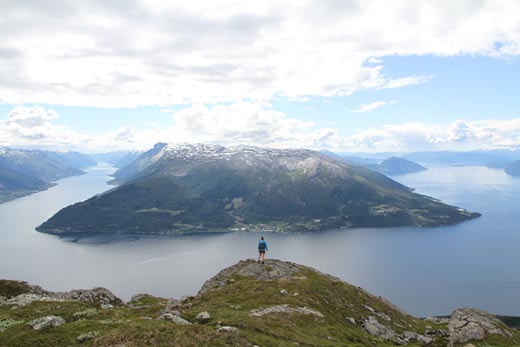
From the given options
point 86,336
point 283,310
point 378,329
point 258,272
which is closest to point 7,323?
point 86,336

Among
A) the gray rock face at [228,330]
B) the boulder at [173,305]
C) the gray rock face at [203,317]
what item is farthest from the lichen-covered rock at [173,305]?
the gray rock face at [228,330]

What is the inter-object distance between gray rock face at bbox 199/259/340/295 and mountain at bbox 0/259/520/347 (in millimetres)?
186

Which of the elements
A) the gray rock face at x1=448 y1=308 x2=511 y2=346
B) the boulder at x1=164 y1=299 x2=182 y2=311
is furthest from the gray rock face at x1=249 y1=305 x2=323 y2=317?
the gray rock face at x1=448 y1=308 x2=511 y2=346

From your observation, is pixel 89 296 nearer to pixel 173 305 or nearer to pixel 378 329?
pixel 173 305

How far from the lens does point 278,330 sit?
103ft

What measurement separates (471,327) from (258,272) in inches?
1317

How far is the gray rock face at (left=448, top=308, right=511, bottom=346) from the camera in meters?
38.8

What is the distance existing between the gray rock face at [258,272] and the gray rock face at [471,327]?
2514 centimetres

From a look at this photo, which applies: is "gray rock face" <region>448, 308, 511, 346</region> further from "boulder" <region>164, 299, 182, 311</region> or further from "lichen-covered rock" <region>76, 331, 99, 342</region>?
"lichen-covered rock" <region>76, 331, 99, 342</region>

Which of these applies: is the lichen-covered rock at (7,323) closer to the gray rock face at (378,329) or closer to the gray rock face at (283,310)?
the gray rock face at (283,310)

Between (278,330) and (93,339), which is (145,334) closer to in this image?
(93,339)

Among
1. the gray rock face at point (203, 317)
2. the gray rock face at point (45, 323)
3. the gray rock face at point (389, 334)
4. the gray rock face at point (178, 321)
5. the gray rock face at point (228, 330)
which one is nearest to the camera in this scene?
the gray rock face at point (45, 323)

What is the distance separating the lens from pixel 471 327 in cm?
4053

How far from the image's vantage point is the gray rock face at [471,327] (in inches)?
1528
